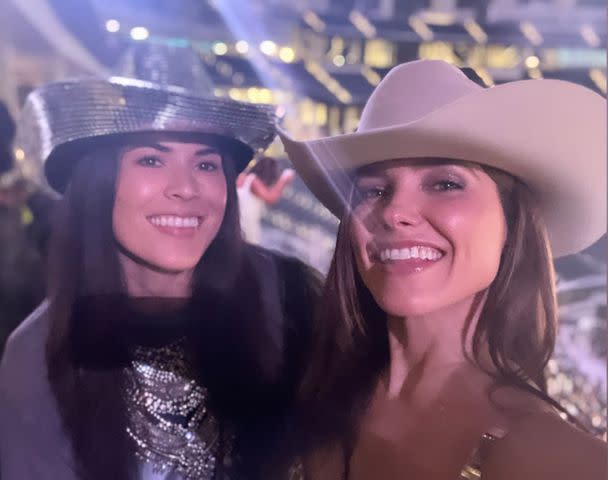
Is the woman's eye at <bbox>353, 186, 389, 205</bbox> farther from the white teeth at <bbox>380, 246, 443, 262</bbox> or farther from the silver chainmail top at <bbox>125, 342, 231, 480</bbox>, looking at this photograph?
the silver chainmail top at <bbox>125, 342, 231, 480</bbox>

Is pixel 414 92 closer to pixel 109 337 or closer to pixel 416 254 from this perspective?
pixel 416 254

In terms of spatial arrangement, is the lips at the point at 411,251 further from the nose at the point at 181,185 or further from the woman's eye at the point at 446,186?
the nose at the point at 181,185

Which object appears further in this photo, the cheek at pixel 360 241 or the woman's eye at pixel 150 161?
the woman's eye at pixel 150 161

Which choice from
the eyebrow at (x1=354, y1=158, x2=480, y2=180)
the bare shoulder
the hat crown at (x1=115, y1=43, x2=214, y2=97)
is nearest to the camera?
the bare shoulder

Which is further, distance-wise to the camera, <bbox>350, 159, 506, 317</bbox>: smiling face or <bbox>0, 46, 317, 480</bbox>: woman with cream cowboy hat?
<bbox>0, 46, 317, 480</bbox>: woman with cream cowboy hat

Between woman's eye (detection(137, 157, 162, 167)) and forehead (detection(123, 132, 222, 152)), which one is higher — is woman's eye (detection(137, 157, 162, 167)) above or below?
below

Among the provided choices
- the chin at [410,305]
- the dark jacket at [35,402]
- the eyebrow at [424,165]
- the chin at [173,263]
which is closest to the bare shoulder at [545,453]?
the chin at [410,305]

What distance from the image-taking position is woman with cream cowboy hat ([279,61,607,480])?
2.08 feet

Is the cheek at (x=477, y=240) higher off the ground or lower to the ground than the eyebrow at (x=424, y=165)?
lower

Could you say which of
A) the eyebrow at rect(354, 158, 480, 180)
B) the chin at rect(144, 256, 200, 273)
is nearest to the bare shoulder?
the eyebrow at rect(354, 158, 480, 180)

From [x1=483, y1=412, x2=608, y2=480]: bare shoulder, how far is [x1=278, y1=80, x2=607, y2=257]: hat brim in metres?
0.20

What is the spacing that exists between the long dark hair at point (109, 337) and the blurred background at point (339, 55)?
150mm

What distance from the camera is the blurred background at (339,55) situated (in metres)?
0.92

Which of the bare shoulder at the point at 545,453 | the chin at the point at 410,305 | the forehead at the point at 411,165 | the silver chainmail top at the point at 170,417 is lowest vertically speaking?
the silver chainmail top at the point at 170,417
